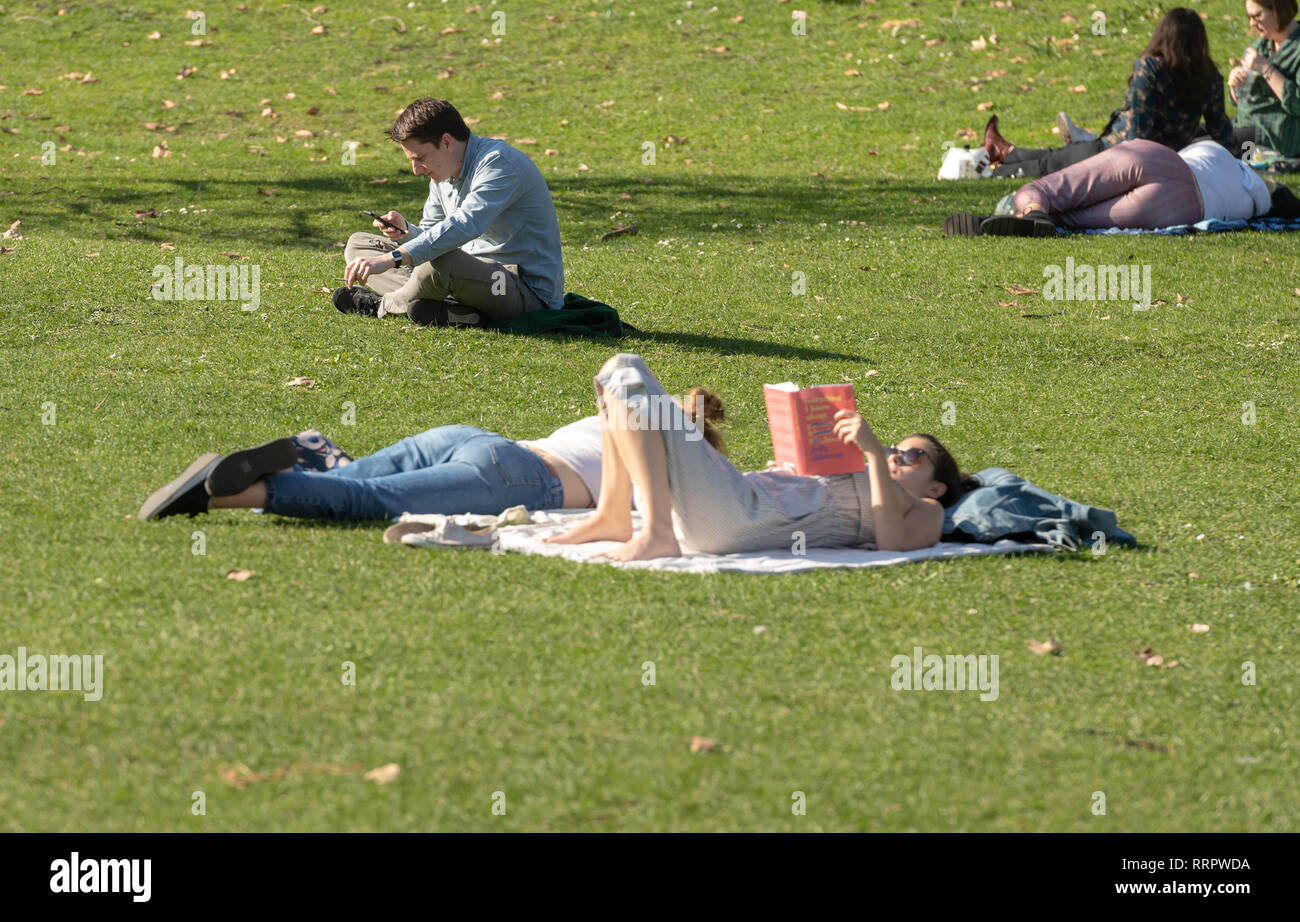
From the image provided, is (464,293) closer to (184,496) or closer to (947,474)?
(184,496)

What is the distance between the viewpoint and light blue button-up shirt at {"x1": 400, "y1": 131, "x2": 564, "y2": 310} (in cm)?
873

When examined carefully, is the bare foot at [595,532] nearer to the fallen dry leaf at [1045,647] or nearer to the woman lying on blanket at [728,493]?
the woman lying on blanket at [728,493]

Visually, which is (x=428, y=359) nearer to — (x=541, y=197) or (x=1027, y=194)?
(x=541, y=197)

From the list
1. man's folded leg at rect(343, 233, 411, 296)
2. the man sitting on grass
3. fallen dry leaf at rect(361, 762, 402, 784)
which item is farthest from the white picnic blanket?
man's folded leg at rect(343, 233, 411, 296)

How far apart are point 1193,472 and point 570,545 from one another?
365cm

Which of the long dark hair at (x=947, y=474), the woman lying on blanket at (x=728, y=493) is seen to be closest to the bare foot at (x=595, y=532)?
the woman lying on blanket at (x=728, y=493)

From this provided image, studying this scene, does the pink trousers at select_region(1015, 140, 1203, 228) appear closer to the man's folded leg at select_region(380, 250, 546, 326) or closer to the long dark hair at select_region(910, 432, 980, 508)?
the man's folded leg at select_region(380, 250, 546, 326)

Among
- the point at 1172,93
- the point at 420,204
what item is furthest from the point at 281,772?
the point at 1172,93

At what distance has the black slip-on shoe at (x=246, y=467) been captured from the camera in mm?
5559

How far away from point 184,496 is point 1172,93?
10229 millimetres

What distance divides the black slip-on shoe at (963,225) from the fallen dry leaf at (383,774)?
9615mm

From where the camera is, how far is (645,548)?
557cm

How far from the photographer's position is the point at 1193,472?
24.7 ft
